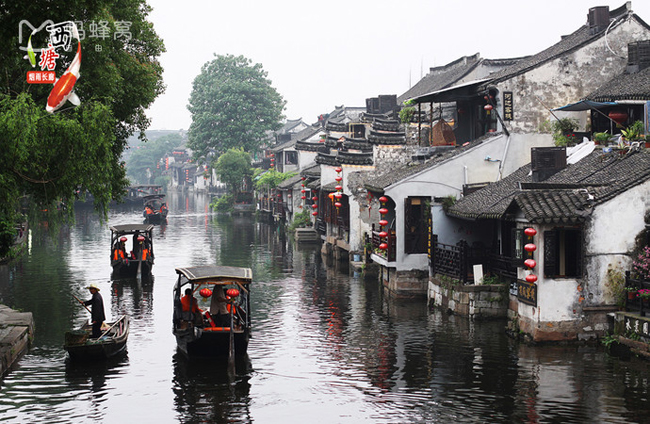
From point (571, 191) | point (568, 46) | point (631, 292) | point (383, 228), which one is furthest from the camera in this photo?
point (568, 46)

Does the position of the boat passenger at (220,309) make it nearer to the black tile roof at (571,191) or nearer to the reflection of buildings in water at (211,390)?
the reflection of buildings in water at (211,390)

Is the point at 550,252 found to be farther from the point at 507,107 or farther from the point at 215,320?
the point at 507,107

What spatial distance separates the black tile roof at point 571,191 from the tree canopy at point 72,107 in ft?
35.2

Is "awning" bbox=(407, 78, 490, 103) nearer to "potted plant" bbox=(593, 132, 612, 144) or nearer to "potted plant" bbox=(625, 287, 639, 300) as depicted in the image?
"potted plant" bbox=(593, 132, 612, 144)

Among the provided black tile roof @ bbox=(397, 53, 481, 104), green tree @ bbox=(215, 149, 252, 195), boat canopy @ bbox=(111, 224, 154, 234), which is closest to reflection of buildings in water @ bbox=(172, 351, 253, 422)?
boat canopy @ bbox=(111, 224, 154, 234)

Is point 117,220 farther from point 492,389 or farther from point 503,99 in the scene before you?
point 492,389

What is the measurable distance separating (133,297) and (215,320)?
11.2m

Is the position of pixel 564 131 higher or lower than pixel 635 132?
higher

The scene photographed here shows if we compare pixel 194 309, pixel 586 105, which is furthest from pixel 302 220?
pixel 194 309

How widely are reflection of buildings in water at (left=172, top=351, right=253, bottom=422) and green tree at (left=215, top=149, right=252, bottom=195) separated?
55.6m

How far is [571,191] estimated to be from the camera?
19516 millimetres

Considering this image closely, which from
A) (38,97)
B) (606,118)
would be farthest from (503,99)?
(38,97)

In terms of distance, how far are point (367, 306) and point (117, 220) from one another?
153ft

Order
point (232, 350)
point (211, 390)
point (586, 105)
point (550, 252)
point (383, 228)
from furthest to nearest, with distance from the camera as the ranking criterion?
point (383, 228)
point (586, 105)
point (550, 252)
point (232, 350)
point (211, 390)
